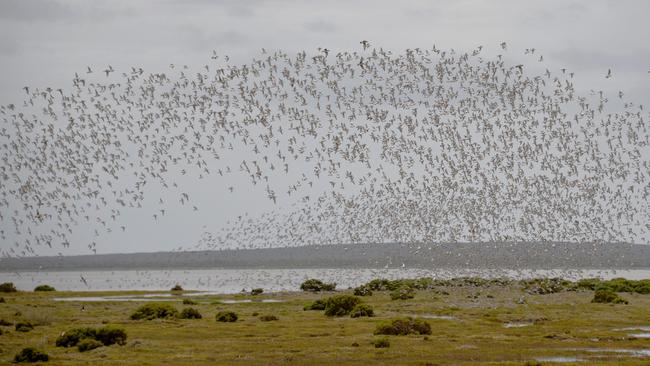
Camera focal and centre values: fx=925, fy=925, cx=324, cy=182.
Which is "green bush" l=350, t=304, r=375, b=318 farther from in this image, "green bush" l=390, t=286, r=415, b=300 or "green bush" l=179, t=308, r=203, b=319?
"green bush" l=390, t=286, r=415, b=300

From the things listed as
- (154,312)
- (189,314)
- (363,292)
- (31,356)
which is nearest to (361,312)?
(189,314)

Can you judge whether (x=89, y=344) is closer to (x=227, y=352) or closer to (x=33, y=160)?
(x=227, y=352)

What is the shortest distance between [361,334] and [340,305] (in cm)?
1428

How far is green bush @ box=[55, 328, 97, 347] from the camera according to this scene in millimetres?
48000

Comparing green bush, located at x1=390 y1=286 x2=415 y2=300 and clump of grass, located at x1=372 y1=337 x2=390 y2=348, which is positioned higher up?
green bush, located at x1=390 y1=286 x2=415 y2=300

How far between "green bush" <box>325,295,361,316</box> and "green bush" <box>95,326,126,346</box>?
A: 20028 mm

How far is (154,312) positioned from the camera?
64.1 m

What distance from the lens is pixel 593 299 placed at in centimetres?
7444

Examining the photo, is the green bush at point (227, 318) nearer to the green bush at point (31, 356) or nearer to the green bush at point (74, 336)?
the green bush at point (74, 336)

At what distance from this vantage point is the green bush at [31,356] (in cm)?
4175

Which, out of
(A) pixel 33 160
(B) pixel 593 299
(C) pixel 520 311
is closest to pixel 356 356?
(C) pixel 520 311

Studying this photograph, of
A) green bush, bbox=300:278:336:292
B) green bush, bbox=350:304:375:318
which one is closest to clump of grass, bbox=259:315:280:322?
green bush, bbox=350:304:375:318

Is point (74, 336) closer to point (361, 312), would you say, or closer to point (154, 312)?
point (154, 312)

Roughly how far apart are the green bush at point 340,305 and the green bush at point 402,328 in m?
13.4
